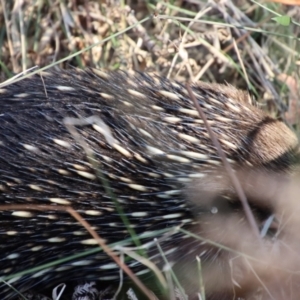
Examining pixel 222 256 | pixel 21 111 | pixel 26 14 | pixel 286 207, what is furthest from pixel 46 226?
pixel 26 14

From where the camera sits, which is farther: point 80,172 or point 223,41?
point 223,41

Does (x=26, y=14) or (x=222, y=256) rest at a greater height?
(x=26, y=14)

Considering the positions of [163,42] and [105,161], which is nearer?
[105,161]

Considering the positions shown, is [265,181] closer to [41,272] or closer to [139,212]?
[139,212]

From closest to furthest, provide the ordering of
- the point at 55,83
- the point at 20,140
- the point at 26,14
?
the point at 20,140 → the point at 55,83 → the point at 26,14

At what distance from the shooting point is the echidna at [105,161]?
2123 mm

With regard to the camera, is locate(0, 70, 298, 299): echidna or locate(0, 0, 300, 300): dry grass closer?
locate(0, 70, 298, 299): echidna

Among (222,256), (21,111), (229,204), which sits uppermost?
(21,111)

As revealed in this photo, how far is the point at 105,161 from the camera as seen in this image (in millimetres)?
2158

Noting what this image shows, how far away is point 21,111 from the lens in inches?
84.6

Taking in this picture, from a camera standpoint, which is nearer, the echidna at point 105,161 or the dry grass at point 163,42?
the echidna at point 105,161

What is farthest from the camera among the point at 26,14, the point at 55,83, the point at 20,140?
the point at 26,14

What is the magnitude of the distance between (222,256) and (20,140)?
2.66ft

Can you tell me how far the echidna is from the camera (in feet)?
6.97
